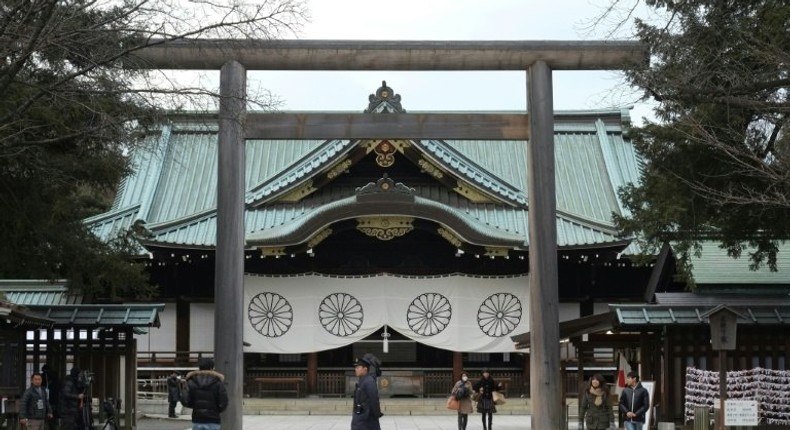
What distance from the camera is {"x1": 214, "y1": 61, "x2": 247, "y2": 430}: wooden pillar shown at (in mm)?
17375

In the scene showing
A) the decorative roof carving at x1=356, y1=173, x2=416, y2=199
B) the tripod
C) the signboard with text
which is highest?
the decorative roof carving at x1=356, y1=173, x2=416, y2=199

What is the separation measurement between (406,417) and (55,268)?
428 inches

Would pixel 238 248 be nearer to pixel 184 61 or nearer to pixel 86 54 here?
pixel 184 61

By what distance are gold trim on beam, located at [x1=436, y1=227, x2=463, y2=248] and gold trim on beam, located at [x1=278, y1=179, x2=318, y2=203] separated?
3.38 meters

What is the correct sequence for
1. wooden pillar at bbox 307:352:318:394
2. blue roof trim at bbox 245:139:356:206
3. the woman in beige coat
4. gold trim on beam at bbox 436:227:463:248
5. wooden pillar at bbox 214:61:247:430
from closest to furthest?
wooden pillar at bbox 214:61:247:430 < the woman in beige coat < gold trim on beam at bbox 436:227:463:248 < blue roof trim at bbox 245:139:356:206 < wooden pillar at bbox 307:352:318:394

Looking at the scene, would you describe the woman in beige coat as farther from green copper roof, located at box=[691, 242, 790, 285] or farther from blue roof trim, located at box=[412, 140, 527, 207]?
blue roof trim, located at box=[412, 140, 527, 207]

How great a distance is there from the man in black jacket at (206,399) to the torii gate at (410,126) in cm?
522

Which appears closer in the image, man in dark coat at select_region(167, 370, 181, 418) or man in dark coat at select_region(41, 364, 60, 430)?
man in dark coat at select_region(41, 364, 60, 430)

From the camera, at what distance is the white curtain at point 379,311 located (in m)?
28.7

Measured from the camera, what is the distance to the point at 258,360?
29906mm

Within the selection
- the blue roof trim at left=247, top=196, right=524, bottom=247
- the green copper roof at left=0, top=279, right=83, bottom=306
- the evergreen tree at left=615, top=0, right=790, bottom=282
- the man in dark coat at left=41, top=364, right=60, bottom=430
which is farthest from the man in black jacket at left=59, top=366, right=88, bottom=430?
the blue roof trim at left=247, top=196, right=524, bottom=247

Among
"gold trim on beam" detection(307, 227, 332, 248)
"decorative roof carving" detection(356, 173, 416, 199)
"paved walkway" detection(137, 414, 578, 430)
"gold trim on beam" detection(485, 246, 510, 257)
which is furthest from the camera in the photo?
"gold trim on beam" detection(485, 246, 510, 257)

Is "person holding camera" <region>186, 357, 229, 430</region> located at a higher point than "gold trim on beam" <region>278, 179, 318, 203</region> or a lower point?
lower

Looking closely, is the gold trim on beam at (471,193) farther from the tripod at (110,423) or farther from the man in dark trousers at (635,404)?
the tripod at (110,423)
